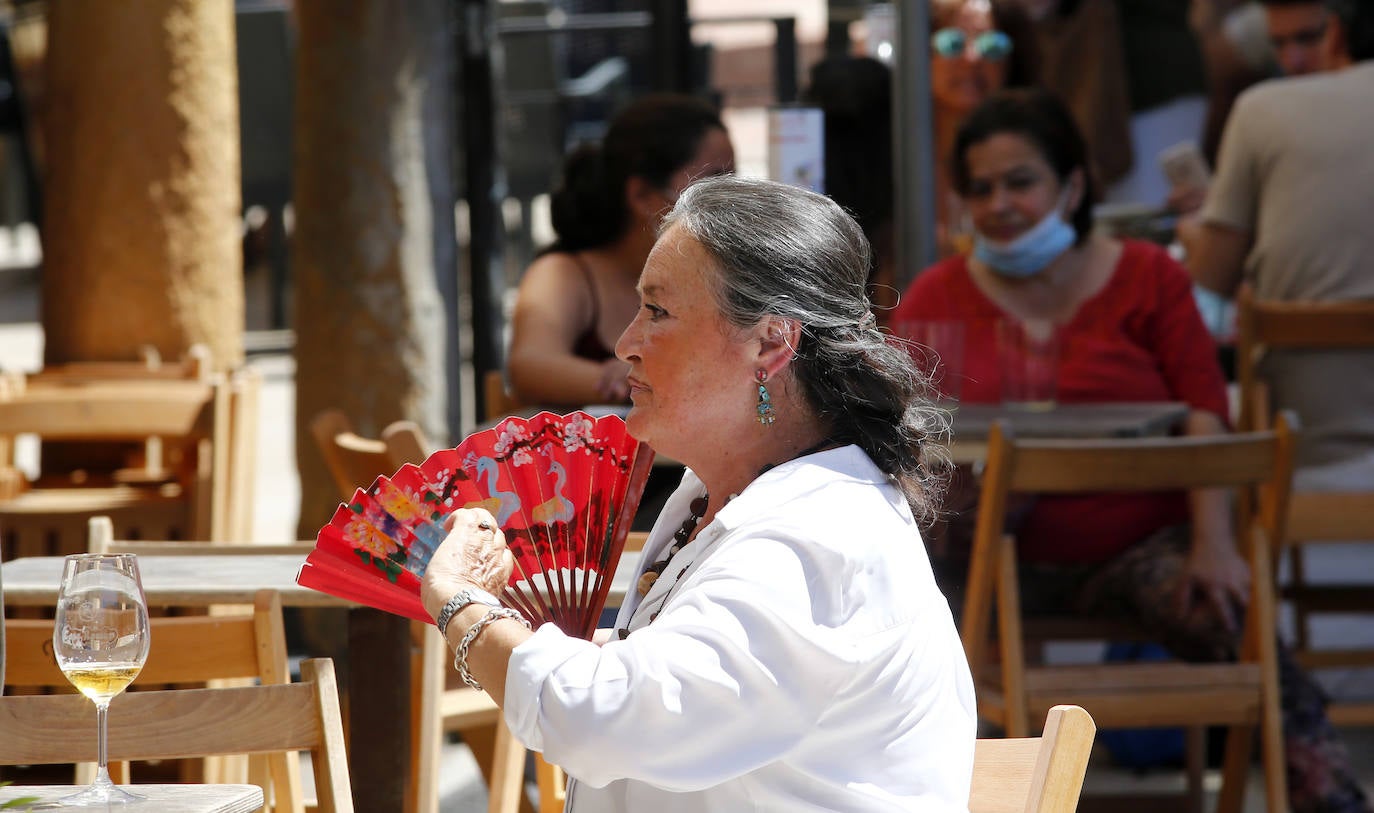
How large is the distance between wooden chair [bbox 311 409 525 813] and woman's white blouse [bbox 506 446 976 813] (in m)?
1.15

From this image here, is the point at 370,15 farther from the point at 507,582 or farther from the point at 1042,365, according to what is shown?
the point at 507,582

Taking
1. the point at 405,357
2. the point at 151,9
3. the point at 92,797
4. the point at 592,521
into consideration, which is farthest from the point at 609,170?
the point at 92,797

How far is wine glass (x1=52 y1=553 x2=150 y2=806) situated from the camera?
5.98 feet

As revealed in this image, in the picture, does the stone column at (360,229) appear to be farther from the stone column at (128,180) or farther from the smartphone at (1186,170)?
the smartphone at (1186,170)

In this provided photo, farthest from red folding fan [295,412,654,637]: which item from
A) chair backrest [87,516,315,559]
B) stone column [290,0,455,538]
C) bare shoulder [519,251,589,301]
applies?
stone column [290,0,455,538]

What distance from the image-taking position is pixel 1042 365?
405cm

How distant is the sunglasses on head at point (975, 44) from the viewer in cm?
620

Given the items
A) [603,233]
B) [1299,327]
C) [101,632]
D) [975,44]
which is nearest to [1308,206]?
[1299,327]

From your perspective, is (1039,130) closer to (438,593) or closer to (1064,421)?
(1064,421)

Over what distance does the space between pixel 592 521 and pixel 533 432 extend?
13 centimetres

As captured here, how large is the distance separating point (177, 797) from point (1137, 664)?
7.43ft

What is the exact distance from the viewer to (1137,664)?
3.55 m

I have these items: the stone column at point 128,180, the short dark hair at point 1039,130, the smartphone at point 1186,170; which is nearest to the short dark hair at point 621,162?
the short dark hair at point 1039,130

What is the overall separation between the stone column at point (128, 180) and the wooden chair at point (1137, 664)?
2.61 metres
